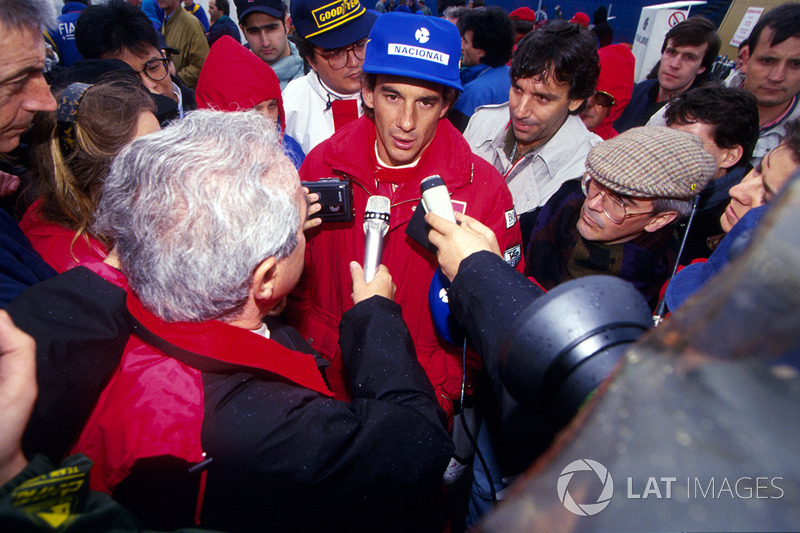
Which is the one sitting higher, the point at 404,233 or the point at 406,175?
the point at 406,175

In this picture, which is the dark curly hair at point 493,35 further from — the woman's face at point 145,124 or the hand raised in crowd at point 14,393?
the hand raised in crowd at point 14,393

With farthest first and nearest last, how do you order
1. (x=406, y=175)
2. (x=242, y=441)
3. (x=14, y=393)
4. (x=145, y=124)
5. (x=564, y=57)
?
(x=564, y=57) → (x=406, y=175) → (x=145, y=124) → (x=242, y=441) → (x=14, y=393)

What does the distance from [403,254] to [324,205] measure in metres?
0.43

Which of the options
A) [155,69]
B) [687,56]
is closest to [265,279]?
[155,69]

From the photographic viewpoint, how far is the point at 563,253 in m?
2.03

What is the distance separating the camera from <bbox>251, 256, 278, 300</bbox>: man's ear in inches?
46.0

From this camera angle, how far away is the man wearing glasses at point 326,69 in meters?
3.14

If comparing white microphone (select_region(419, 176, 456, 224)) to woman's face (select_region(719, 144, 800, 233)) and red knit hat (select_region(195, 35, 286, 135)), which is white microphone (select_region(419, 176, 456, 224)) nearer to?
woman's face (select_region(719, 144, 800, 233))

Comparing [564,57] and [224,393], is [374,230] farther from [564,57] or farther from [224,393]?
[564,57]

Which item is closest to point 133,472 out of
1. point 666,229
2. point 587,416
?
point 587,416

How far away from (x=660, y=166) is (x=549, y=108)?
112 cm

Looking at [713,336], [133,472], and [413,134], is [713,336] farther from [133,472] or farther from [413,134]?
[413,134]

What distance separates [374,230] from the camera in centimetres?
174

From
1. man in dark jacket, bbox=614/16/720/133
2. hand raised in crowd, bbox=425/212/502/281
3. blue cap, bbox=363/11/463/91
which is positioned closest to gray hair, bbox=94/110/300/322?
hand raised in crowd, bbox=425/212/502/281
